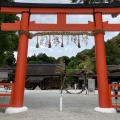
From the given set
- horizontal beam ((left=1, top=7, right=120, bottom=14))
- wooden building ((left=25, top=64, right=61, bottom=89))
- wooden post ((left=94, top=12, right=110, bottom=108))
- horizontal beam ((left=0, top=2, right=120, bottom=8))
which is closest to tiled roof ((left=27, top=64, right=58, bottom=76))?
wooden building ((left=25, top=64, right=61, bottom=89))

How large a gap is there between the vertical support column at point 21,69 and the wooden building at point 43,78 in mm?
29670

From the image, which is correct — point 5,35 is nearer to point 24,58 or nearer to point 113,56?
point 24,58

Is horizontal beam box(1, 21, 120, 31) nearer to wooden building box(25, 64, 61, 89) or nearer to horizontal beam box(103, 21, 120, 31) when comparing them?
horizontal beam box(103, 21, 120, 31)

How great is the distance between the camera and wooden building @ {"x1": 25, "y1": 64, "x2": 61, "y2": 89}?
39.4 metres

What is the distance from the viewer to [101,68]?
9.45 metres

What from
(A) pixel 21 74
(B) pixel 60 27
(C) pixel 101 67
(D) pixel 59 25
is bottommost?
(A) pixel 21 74

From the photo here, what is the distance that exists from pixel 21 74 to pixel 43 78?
1231 inches

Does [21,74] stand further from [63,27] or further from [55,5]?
[55,5]

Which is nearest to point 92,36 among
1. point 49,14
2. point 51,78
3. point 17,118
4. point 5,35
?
point 49,14

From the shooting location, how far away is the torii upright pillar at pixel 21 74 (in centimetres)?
906

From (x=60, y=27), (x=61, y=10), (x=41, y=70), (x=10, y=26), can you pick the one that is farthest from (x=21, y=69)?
(x=41, y=70)

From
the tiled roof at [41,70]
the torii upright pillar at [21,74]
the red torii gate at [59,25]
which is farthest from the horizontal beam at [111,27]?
the tiled roof at [41,70]

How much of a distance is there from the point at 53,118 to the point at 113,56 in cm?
4418

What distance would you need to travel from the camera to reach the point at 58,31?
9.98 m
